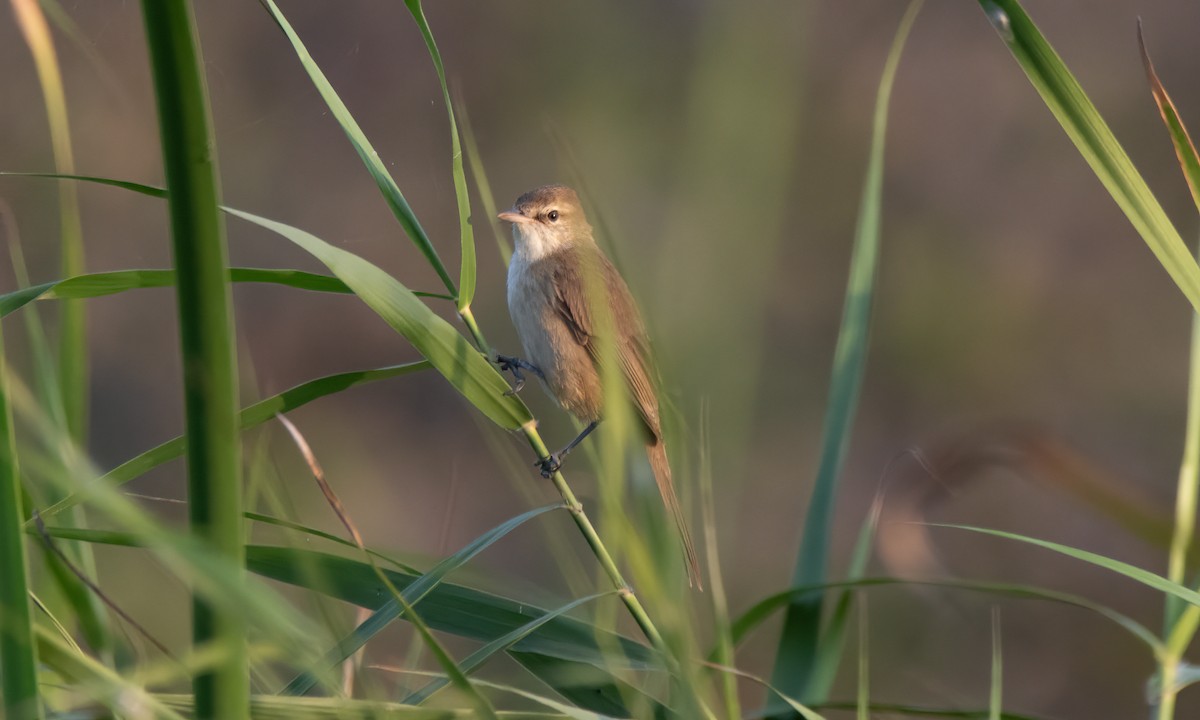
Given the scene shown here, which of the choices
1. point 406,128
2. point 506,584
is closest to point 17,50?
point 406,128

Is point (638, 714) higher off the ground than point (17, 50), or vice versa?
point (17, 50)

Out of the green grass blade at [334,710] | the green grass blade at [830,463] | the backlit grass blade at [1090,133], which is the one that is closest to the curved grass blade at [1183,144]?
the backlit grass blade at [1090,133]

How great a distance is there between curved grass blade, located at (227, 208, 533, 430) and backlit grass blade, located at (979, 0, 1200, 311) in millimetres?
815

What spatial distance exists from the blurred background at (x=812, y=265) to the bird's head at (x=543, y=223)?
3151 millimetres

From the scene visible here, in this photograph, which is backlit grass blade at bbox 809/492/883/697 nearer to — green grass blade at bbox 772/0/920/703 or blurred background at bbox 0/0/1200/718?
green grass blade at bbox 772/0/920/703

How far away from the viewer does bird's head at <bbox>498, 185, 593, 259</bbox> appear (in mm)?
3508

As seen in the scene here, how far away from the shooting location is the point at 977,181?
817 centimetres

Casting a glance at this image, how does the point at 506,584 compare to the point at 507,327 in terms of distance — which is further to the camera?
the point at 507,327

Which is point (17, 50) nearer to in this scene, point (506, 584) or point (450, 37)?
point (450, 37)

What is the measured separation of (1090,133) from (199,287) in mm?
1071

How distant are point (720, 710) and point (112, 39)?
6.81m

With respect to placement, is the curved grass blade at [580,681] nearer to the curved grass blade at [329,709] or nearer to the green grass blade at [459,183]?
the curved grass blade at [329,709]

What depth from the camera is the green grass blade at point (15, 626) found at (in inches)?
39.3

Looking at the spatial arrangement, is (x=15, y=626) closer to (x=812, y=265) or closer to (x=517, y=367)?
(x=517, y=367)
